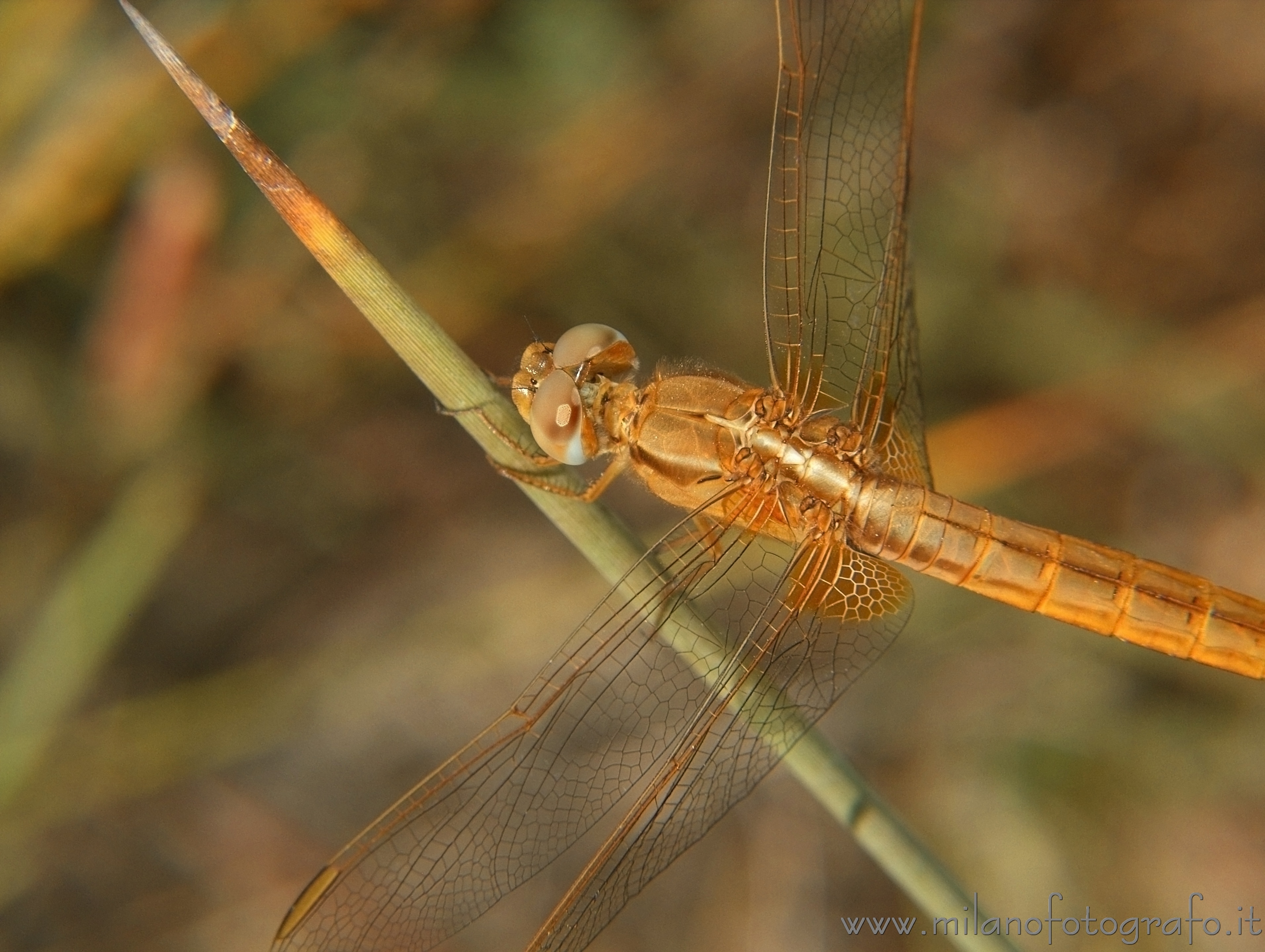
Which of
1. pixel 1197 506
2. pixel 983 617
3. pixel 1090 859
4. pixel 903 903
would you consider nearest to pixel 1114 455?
pixel 1197 506

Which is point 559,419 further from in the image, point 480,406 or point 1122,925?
point 1122,925

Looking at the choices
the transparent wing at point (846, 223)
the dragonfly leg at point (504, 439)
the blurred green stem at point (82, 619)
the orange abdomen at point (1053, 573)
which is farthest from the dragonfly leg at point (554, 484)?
the blurred green stem at point (82, 619)

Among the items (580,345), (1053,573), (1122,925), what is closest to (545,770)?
(580,345)

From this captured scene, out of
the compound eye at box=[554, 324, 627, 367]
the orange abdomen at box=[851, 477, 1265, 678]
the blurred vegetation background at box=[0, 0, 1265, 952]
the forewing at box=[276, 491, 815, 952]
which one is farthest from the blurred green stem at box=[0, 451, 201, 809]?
the orange abdomen at box=[851, 477, 1265, 678]

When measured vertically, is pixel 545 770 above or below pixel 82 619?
below

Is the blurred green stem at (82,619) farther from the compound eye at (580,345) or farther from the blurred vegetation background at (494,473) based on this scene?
the compound eye at (580,345)

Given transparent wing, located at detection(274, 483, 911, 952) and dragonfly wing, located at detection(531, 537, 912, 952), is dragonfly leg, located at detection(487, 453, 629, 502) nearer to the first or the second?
transparent wing, located at detection(274, 483, 911, 952)

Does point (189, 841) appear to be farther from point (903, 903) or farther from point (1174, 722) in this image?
point (1174, 722)
